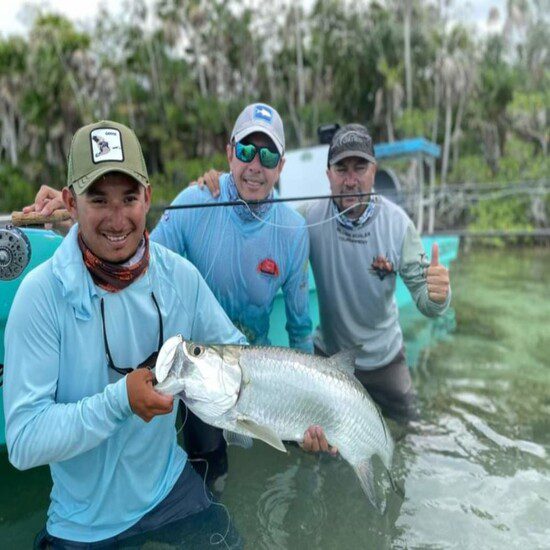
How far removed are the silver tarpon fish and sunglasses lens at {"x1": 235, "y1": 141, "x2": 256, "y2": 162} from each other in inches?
53.9

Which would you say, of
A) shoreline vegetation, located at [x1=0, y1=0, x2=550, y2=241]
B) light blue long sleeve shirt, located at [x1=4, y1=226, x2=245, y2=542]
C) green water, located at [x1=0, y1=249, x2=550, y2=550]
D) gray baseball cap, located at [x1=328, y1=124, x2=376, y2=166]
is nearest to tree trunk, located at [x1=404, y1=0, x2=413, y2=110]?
shoreline vegetation, located at [x1=0, y1=0, x2=550, y2=241]

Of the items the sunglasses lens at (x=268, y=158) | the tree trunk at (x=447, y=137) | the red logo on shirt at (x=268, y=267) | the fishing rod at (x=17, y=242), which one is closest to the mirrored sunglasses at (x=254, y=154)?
the sunglasses lens at (x=268, y=158)

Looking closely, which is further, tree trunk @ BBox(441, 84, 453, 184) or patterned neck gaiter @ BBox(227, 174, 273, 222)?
tree trunk @ BBox(441, 84, 453, 184)

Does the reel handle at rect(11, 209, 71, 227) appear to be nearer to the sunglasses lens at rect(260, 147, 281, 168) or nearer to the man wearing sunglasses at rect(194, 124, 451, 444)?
the sunglasses lens at rect(260, 147, 281, 168)

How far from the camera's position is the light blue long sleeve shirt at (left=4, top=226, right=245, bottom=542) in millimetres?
1964

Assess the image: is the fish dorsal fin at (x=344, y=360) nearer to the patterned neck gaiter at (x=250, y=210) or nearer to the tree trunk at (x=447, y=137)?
the patterned neck gaiter at (x=250, y=210)

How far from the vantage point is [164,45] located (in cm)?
2894

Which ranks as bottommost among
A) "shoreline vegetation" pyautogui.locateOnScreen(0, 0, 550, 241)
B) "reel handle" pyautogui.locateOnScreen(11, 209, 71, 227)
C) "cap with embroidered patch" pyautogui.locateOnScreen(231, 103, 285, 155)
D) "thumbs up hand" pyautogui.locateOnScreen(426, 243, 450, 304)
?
"thumbs up hand" pyautogui.locateOnScreen(426, 243, 450, 304)

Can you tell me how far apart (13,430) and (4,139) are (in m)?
26.8

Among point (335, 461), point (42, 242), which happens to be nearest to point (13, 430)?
point (42, 242)

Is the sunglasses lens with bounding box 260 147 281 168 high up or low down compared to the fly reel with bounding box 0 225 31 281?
up

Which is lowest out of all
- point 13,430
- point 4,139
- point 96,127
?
point 13,430

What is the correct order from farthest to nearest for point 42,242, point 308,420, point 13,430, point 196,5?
point 196,5 < point 42,242 < point 308,420 < point 13,430

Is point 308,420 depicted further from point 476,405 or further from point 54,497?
point 476,405
